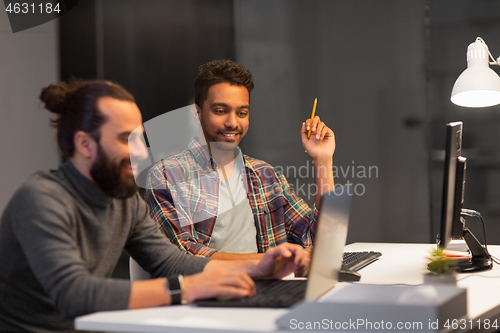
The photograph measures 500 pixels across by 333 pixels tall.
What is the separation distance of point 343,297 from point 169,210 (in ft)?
3.46

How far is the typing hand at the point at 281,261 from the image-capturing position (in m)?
1.32

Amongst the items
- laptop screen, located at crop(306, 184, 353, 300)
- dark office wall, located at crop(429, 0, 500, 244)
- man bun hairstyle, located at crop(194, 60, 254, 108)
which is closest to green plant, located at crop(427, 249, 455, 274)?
laptop screen, located at crop(306, 184, 353, 300)

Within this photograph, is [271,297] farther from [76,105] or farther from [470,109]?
[470,109]

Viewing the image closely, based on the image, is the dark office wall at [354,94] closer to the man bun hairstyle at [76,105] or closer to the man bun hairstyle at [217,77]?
the man bun hairstyle at [217,77]

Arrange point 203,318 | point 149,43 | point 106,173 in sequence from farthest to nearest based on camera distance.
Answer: point 149,43 < point 106,173 < point 203,318

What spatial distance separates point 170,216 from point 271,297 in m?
0.87

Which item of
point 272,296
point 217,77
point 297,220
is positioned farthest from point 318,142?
point 272,296

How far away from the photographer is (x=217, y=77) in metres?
2.18

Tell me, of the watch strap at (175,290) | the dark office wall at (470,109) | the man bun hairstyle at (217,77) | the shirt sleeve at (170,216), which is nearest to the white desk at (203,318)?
the watch strap at (175,290)

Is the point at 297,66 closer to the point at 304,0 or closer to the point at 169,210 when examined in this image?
the point at 304,0

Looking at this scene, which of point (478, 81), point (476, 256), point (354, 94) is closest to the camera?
point (476, 256)

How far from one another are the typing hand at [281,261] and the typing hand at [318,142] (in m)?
0.82

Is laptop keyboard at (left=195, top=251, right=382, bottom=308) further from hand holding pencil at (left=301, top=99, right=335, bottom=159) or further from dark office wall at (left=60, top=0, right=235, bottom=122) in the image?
dark office wall at (left=60, top=0, right=235, bottom=122)

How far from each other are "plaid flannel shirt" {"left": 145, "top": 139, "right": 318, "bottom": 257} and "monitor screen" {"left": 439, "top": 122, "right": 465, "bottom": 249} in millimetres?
589
